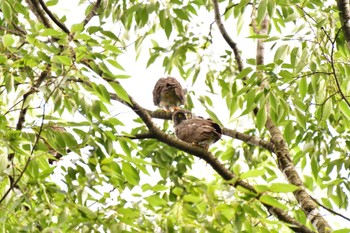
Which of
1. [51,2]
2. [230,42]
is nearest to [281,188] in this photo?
[51,2]

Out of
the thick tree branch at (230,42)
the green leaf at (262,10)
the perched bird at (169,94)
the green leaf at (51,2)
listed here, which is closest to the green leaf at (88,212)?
the green leaf at (262,10)

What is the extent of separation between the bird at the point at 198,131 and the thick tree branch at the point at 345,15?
1.58 metres

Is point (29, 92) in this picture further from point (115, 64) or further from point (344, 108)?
point (344, 108)

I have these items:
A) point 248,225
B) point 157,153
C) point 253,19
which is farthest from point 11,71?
point 253,19

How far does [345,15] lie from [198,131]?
5.70ft

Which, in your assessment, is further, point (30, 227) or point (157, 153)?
point (157, 153)

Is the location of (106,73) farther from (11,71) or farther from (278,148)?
(278,148)

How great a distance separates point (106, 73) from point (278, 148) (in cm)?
207

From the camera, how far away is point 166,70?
17.6ft

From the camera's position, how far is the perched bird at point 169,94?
655 cm

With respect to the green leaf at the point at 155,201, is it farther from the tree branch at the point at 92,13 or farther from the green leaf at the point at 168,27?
the green leaf at the point at 168,27

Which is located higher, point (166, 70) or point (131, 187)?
point (166, 70)

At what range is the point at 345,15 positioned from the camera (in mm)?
3447

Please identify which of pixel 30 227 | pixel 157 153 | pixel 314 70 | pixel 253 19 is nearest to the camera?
pixel 30 227
